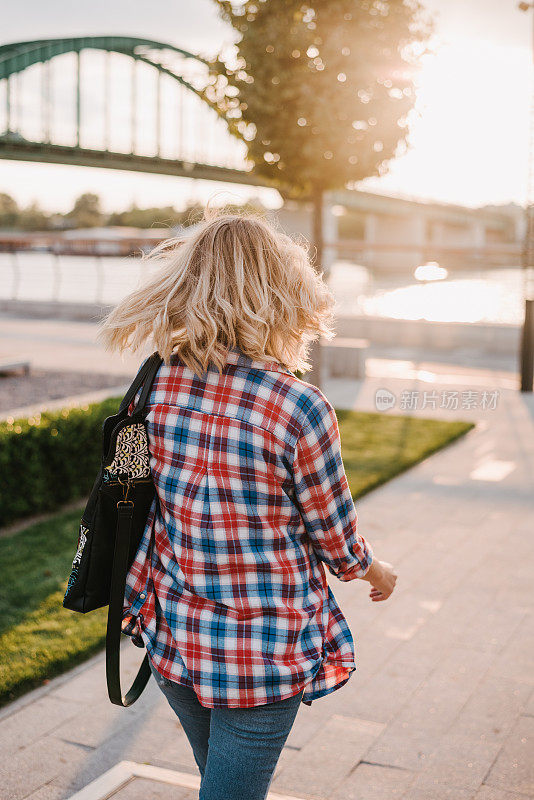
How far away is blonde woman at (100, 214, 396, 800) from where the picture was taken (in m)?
1.53

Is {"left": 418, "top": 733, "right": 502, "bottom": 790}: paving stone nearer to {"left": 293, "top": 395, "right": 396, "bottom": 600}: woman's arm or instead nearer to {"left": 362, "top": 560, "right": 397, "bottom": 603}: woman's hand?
{"left": 362, "top": 560, "right": 397, "bottom": 603}: woman's hand

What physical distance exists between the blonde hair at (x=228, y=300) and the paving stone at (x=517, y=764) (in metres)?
1.78

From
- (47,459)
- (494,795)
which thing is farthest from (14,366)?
(494,795)

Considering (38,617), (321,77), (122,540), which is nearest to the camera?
(122,540)

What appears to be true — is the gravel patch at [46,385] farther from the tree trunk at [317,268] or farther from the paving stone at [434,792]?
the paving stone at [434,792]

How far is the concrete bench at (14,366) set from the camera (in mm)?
9805

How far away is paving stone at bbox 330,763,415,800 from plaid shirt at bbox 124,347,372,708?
1.23 metres

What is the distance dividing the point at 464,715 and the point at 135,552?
192 cm

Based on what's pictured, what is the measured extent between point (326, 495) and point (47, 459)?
13.5 feet

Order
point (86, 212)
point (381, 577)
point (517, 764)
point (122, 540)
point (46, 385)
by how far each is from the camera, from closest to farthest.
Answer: point (122, 540), point (381, 577), point (517, 764), point (46, 385), point (86, 212)

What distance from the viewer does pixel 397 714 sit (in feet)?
10.3

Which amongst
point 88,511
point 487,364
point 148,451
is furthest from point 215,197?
point 487,364

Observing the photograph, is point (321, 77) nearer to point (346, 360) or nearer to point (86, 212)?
point (346, 360)

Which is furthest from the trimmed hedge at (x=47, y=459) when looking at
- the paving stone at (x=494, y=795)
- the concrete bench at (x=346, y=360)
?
the concrete bench at (x=346, y=360)
